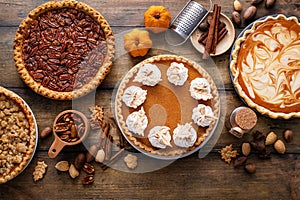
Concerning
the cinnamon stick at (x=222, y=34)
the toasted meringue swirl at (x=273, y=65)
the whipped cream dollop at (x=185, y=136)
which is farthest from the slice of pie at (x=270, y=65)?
the whipped cream dollop at (x=185, y=136)

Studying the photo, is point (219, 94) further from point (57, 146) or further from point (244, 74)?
point (57, 146)

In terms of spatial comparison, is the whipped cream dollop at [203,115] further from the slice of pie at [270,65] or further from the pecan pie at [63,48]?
the pecan pie at [63,48]

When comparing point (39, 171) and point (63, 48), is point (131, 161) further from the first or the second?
point (63, 48)

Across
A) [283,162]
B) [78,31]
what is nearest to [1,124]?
[78,31]

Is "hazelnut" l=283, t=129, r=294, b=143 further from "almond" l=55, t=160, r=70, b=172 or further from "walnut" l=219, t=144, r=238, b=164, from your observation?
"almond" l=55, t=160, r=70, b=172

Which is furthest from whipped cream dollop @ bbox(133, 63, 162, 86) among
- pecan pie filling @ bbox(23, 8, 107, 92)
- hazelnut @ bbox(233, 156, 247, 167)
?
hazelnut @ bbox(233, 156, 247, 167)

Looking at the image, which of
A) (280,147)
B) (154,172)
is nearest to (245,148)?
(280,147)
